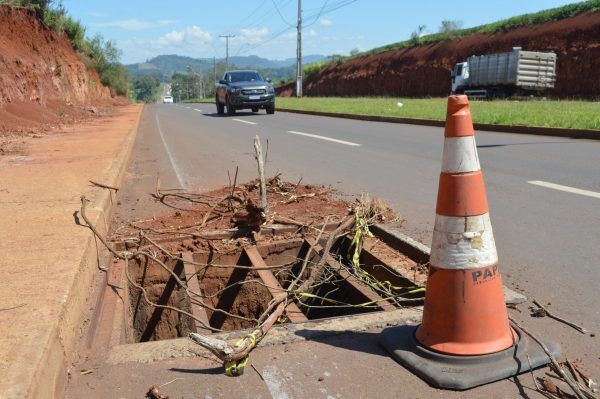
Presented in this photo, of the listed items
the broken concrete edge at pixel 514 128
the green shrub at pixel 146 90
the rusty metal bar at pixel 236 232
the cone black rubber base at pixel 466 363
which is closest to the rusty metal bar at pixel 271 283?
the rusty metal bar at pixel 236 232

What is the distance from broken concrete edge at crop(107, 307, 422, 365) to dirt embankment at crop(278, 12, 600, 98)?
105 feet

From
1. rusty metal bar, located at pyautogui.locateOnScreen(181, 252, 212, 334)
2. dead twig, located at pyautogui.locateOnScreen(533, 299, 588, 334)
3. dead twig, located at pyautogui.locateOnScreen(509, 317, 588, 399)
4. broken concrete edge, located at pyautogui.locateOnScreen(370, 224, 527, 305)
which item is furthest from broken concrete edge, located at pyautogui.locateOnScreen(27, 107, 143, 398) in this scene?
dead twig, located at pyautogui.locateOnScreen(533, 299, 588, 334)

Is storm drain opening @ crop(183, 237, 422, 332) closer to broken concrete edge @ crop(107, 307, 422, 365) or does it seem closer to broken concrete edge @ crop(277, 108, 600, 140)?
broken concrete edge @ crop(107, 307, 422, 365)

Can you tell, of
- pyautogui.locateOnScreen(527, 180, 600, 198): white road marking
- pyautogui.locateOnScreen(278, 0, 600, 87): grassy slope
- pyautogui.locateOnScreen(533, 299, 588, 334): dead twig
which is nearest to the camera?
pyautogui.locateOnScreen(533, 299, 588, 334): dead twig

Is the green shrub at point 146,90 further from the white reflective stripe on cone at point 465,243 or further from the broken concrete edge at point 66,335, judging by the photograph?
the white reflective stripe on cone at point 465,243

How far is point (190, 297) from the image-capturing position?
371 cm

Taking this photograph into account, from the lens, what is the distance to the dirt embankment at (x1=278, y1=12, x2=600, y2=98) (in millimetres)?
32031

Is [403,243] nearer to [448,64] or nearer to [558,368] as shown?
[558,368]

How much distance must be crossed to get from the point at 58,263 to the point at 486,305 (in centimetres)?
239

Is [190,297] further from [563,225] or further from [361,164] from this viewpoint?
[361,164]

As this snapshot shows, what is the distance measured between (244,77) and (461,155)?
22.2 metres

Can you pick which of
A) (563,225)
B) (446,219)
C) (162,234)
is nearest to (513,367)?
(446,219)

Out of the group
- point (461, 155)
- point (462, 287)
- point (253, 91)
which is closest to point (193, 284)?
point (462, 287)

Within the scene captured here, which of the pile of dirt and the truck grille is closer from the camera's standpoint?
the pile of dirt
